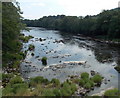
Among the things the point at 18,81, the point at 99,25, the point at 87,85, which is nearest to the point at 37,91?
the point at 18,81

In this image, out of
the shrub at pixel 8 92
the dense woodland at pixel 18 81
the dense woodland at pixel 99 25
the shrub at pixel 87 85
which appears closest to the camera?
the shrub at pixel 8 92

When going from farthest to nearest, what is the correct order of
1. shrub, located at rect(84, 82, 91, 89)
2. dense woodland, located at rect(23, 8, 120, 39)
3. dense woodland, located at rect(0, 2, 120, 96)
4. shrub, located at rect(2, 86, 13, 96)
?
dense woodland, located at rect(23, 8, 120, 39) < shrub, located at rect(84, 82, 91, 89) < dense woodland, located at rect(0, 2, 120, 96) < shrub, located at rect(2, 86, 13, 96)

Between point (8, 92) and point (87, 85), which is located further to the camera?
point (87, 85)

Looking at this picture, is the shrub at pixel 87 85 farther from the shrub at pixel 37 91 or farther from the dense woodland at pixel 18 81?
the shrub at pixel 37 91

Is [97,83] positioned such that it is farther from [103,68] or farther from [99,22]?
[99,22]

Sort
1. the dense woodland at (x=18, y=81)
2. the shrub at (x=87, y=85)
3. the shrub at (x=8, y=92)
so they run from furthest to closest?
the shrub at (x=87, y=85) < the dense woodland at (x=18, y=81) < the shrub at (x=8, y=92)

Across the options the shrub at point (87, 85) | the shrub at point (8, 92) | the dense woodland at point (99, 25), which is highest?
the dense woodland at point (99, 25)

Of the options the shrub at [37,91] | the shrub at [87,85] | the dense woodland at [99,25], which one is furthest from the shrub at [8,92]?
the dense woodland at [99,25]

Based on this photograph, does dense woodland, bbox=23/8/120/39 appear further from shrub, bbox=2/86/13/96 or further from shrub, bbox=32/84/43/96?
shrub, bbox=2/86/13/96

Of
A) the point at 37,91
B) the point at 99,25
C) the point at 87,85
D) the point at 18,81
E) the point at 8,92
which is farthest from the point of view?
the point at 99,25

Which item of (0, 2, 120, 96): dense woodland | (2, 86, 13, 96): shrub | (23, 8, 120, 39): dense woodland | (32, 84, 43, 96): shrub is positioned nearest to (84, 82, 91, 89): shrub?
(0, 2, 120, 96): dense woodland

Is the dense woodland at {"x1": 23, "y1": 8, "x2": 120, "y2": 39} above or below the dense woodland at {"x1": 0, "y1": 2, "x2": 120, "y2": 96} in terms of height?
above

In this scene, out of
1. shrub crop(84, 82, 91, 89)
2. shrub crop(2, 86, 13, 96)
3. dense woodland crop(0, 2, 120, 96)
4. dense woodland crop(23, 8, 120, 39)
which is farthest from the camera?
dense woodland crop(23, 8, 120, 39)

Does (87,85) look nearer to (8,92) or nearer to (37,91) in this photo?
(37,91)
